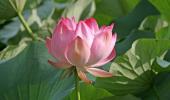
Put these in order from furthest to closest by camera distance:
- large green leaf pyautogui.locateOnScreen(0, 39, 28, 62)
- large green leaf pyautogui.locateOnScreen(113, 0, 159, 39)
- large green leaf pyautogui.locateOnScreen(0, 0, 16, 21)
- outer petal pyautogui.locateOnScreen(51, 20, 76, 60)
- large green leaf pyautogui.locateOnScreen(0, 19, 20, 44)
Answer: large green leaf pyautogui.locateOnScreen(0, 19, 20, 44), large green leaf pyautogui.locateOnScreen(113, 0, 159, 39), large green leaf pyautogui.locateOnScreen(0, 0, 16, 21), large green leaf pyautogui.locateOnScreen(0, 39, 28, 62), outer petal pyautogui.locateOnScreen(51, 20, 76, 60)

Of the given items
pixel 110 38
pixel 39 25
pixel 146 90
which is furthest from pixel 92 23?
pixel 39 25

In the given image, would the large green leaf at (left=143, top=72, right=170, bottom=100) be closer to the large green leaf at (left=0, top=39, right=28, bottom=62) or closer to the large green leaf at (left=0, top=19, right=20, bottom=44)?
the large green leaf at (left=0, top=39, right=28, bottom=62)

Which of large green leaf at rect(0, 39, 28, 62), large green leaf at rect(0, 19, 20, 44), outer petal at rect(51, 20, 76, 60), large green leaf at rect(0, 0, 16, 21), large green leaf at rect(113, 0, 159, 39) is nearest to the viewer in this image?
outer petal at rect(51, 20, 76, 60)

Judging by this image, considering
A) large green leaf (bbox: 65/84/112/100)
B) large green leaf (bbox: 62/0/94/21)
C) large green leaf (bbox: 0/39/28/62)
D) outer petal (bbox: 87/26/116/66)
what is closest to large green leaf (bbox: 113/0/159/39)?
large green leaf (bbox: 62/0/94/21)

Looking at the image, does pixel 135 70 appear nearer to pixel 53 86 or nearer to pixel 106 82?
pixel 106 82

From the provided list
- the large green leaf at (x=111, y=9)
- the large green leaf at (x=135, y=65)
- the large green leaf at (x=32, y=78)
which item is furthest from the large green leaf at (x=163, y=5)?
the large green leaf at (x=111, y=9)

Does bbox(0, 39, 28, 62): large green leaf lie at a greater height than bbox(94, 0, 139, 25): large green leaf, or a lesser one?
greater

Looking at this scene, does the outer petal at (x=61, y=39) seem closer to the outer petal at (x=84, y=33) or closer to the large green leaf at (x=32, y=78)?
the outer petal at (x=84, y=33)
